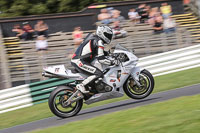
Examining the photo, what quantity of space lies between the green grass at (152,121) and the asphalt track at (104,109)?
1.19 m

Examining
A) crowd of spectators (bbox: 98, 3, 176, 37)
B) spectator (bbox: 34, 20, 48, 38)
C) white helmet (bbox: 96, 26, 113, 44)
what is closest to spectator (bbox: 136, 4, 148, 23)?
crowd of spectators (bbox: 98, 3, 176, 37)

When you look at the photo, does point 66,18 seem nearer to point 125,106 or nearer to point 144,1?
point 144,1

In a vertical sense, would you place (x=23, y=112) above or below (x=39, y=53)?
below

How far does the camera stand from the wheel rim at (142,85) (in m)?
8.62

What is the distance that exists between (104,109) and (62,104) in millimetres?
1098

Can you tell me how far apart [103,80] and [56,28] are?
8.36m

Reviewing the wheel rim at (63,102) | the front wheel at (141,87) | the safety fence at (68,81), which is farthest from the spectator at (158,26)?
the wheel rim at (63,102)

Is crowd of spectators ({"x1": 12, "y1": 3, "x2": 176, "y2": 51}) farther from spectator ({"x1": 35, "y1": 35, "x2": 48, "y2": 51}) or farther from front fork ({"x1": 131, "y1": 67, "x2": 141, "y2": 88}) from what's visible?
front fork ({"x1": 131, "y1": 67, "x2": 141, "y2": 88})

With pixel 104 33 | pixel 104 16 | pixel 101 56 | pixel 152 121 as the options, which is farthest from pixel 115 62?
pixel 104 16

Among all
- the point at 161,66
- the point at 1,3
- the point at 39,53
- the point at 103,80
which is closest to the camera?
the point at 103,80

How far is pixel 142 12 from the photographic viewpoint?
647 inches

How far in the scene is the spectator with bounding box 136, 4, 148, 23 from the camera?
630 inches

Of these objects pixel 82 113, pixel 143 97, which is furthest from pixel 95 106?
pixel 143 97

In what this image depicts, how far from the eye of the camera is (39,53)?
538 inches
